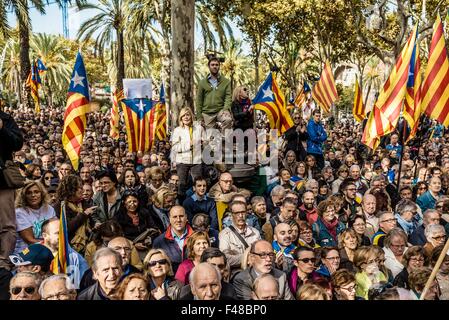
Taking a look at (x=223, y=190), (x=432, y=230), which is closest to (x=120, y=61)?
(x=223, y=190)

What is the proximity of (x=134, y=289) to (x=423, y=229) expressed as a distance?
3969 mm

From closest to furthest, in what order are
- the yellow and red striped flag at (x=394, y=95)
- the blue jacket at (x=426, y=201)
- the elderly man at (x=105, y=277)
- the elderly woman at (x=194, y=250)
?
the elderly man at (x=105, y=277) < the elderly woman at (x=194, y=250) < the yellow and red striped flag at (x=394, y=95) < the blue jacket at (x=426, y=201)

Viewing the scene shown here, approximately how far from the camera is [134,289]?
3.85 m

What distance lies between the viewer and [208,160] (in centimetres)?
861

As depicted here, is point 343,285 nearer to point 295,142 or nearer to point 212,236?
point 212,236

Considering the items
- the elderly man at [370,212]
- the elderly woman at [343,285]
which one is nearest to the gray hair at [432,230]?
the elderly man at [370,212]

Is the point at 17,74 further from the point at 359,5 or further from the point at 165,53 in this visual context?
the point at 359,5

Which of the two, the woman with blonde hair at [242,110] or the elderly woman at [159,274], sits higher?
the woman with blonde hair at [242,110]

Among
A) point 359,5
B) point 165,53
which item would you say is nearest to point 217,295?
point 359,5

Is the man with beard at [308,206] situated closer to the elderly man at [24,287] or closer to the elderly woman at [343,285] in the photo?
the elderly woman at [343,285]

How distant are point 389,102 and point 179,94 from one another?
4815 millimetres

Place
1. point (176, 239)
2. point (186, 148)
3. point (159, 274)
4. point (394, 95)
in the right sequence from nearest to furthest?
point (159, 274)
point (176, 239)
point (394, 95)
point (186, 148)

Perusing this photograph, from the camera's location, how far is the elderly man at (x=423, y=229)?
6.42 m

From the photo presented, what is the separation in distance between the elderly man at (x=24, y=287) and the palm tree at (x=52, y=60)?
48.0 meters
